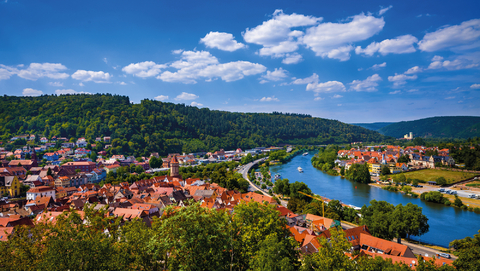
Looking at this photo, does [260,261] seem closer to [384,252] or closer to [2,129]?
[384,252]

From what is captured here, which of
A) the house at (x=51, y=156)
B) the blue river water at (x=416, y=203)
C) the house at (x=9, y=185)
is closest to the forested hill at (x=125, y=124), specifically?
the house at (x=51, y=156)

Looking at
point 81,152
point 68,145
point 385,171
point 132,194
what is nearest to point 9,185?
point 132,194

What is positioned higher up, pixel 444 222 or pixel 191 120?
pixel 191 120

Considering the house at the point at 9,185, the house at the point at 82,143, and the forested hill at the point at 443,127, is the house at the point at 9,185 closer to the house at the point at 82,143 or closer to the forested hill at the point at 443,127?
the house at the point at 82,143

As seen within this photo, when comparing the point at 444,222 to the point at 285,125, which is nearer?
the point at 444,222

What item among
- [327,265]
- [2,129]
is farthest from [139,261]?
[2,129]

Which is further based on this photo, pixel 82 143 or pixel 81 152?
pixel 82 143

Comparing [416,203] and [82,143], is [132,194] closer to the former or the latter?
[416,203]
